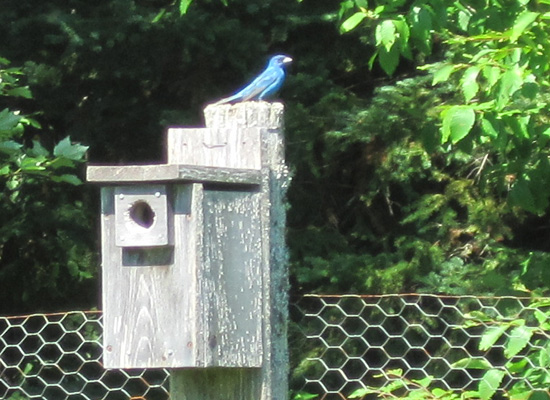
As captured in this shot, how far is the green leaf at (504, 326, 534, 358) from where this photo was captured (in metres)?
2.54

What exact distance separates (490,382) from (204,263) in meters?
0.81

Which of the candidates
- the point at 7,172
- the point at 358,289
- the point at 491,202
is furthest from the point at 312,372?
the point at 7,172

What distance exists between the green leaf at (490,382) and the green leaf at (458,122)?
607 mm

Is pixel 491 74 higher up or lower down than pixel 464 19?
lower down

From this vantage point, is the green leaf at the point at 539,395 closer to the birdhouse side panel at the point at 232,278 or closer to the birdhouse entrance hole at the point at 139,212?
the birdhouse side panel at the point at 232,278

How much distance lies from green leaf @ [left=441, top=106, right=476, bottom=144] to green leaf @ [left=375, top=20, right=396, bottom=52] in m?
0.28

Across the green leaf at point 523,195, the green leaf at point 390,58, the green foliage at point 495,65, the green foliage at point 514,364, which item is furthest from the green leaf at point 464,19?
the green foliage at point 514,364

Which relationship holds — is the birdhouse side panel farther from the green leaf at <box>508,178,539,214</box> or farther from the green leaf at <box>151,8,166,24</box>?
the green leaf at <box>151,8,166,24</box>

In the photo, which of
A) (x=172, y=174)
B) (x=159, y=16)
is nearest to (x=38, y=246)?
(x=159, y=16)

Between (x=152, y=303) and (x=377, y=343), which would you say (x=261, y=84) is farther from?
(x=377, y=343)

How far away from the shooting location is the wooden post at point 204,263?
85.4 inches

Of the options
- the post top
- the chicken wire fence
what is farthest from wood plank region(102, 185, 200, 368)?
the chicken wire fence

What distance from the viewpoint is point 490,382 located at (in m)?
2.56

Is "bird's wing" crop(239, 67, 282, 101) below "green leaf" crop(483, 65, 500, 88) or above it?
above
